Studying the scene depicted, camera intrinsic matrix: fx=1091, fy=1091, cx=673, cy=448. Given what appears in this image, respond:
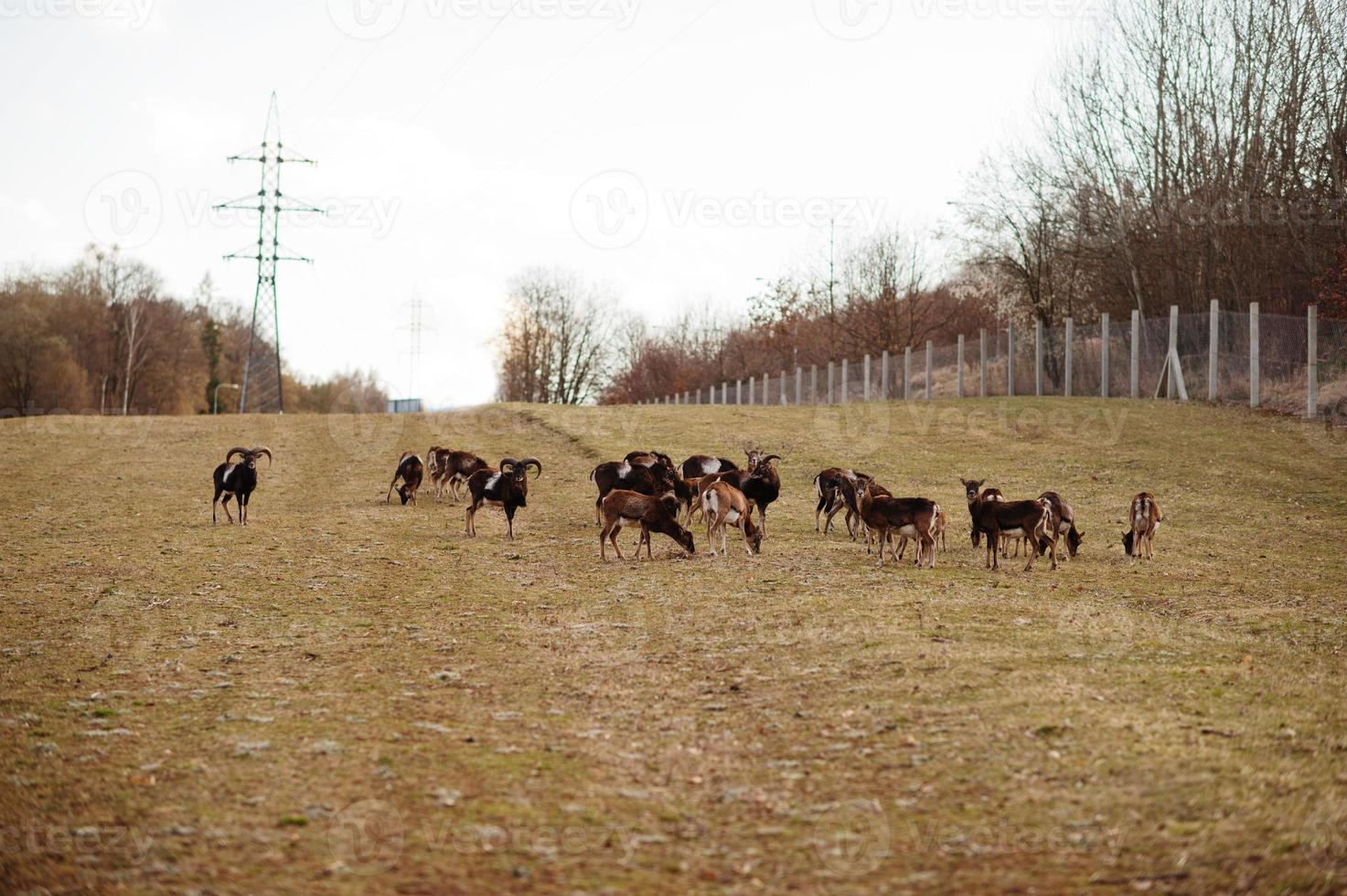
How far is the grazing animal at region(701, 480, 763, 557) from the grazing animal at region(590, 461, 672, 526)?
2.61 m

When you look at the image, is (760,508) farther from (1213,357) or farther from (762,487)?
(1213,357)

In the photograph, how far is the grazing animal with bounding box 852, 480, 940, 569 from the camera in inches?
546

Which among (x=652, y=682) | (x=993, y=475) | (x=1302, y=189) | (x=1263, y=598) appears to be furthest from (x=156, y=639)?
(x=1302, y=189)

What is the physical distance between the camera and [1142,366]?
1448 inches

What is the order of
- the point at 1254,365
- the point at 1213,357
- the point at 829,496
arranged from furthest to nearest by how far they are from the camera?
the point at 1213,357, the point at 1254,365, the point at 829,496

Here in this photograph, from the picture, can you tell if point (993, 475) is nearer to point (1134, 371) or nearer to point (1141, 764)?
point (1134, 371)

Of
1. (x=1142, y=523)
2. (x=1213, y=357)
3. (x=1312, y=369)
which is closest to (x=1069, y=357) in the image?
(x=1213, y=357)

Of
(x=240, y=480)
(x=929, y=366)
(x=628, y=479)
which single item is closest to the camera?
(x=628, y=479)

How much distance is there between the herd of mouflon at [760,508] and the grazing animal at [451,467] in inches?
84.6

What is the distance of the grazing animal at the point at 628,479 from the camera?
59.7 feet

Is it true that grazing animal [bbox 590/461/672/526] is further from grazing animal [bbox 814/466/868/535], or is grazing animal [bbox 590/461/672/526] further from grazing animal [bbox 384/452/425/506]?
grazing animal [bbox 384/452/425/506]

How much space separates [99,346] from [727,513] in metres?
79.8

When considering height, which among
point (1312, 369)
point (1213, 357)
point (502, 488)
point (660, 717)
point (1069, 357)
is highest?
point (1069, 357)

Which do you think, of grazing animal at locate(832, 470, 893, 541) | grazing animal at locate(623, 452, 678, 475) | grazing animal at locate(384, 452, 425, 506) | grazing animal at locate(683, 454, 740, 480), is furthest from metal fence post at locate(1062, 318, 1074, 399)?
grazing animal at locate(384, 452, 425, 506)
